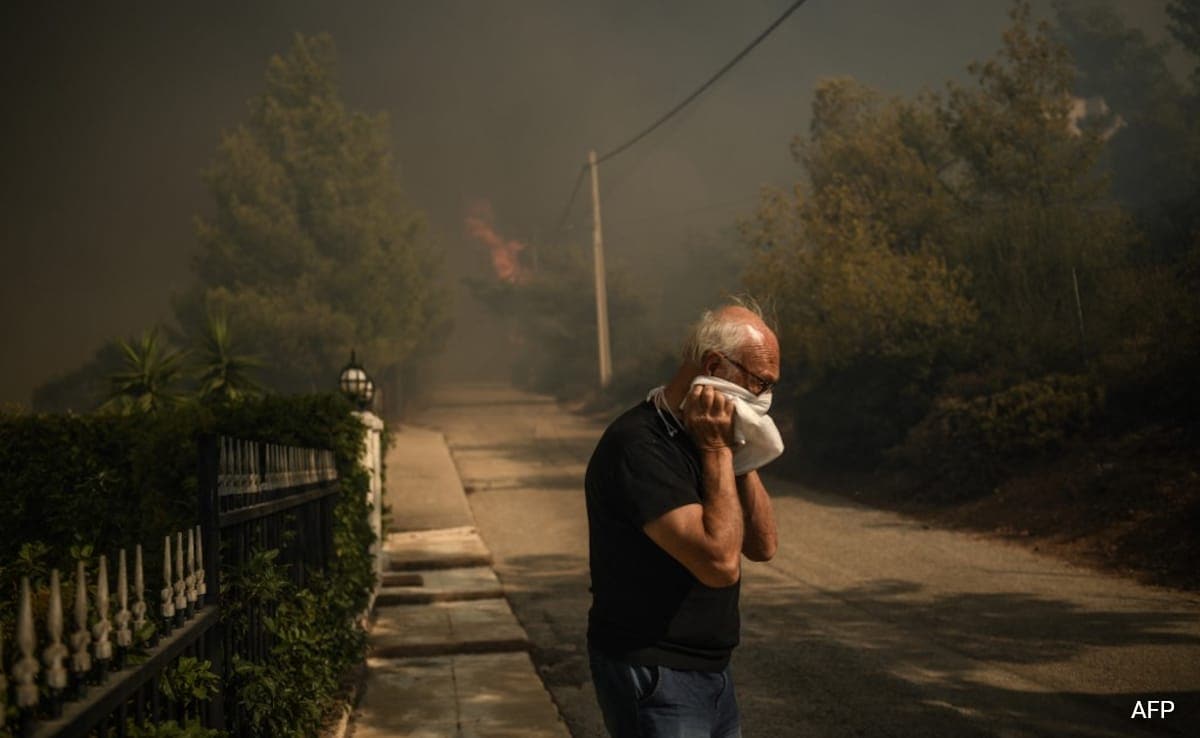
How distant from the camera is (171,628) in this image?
3.34m

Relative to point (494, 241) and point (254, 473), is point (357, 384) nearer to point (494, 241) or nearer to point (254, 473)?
point (254, 473)

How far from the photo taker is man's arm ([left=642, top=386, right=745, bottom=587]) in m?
2.87

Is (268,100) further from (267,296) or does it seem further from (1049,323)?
(1049,323)

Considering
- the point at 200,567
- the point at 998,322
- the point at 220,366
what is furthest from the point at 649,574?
the point at 998,322

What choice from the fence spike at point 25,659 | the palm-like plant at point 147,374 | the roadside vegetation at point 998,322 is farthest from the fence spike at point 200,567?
the palm-like plant at point 147,374

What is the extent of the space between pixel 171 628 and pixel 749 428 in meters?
1.79

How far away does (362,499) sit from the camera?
33.8 ft

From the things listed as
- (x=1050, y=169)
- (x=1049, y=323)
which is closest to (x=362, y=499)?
(x=1049, y=323)

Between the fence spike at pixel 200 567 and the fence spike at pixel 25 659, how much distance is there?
1.68 metres

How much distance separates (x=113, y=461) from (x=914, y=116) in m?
22.9

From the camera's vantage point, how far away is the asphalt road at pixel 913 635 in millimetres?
7086

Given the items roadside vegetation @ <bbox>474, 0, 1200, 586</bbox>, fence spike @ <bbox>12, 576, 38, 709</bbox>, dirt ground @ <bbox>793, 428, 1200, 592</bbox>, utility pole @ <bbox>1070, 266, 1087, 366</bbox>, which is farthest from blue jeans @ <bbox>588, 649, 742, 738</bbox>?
utility pole @ <bbox>1070, 266, 1087, 366</bbox>

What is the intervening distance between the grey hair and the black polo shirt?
0.69ft

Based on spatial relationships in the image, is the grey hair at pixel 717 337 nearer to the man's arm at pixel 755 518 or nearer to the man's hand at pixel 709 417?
the man's hand at pixel 709 417
